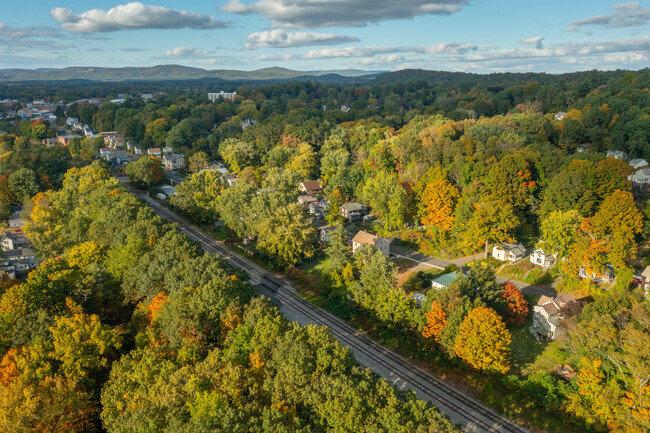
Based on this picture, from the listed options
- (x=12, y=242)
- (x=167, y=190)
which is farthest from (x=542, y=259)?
(x=12, y=242)

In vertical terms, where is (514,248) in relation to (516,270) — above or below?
above

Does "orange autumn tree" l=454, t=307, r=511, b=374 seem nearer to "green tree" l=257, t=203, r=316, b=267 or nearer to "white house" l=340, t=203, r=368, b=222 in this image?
"green tree" l=257, t=203, r=316, b=267

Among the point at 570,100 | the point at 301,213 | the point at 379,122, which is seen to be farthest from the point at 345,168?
the point at 570,100

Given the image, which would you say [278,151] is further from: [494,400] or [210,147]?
[494,400]

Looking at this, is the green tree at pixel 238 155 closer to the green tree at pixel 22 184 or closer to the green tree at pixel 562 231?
the green tree at pixel 22 184

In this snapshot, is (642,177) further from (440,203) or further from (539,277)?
(440,203)

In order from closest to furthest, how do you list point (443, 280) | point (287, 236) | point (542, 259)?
point (443, 280) → point (542, 259) → point (287, 236)
